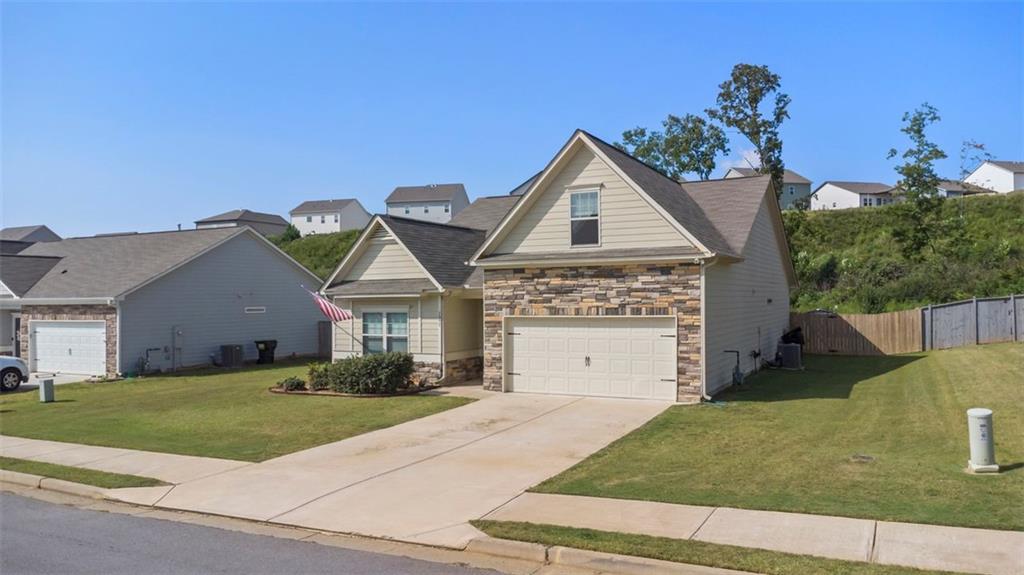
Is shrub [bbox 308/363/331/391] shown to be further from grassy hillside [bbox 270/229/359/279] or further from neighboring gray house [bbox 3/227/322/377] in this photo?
grassy hillside [bbox 270/229/359/279]

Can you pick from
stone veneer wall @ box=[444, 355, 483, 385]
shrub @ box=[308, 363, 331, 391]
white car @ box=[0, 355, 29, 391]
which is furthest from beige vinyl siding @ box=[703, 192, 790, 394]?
white car @ box=[0, 355, 29, 391]

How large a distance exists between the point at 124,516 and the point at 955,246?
133 ft

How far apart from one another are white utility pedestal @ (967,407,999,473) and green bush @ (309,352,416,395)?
43.6 ft

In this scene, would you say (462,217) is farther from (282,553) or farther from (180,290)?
(282,553)

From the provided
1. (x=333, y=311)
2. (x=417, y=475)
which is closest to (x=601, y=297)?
(x=333, y=311)

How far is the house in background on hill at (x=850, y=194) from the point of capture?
268 feet

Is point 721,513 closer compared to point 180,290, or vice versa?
point 721,513

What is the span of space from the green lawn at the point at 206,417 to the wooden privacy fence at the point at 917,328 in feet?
56.7

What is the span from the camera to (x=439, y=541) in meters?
7.77

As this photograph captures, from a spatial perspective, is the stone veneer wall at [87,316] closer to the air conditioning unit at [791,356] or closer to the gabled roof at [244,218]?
the air conditioning unit at [791,356]

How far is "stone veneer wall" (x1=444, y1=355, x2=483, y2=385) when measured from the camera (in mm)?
20953

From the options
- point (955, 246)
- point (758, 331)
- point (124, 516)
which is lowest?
point (124, 516)

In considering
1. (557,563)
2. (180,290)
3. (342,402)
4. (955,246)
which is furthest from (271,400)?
(955,246)

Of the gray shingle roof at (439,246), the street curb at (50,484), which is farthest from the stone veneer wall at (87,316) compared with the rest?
the street curb at (50,484)
